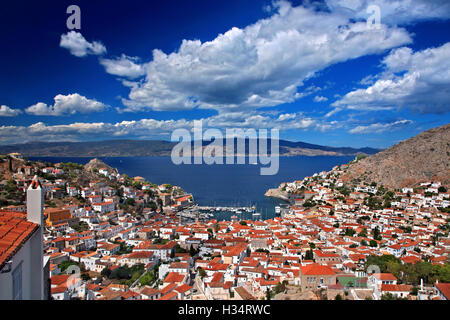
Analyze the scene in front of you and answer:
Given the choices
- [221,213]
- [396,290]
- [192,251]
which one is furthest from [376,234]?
[221,213]

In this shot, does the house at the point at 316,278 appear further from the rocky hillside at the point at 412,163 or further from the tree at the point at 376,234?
the rocky hillside at the point at 412,163

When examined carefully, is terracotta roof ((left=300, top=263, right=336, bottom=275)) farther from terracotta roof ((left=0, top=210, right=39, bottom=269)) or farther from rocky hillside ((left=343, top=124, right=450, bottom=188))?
rocky hillside ((left=343, top=124, right=450, bottom=188))

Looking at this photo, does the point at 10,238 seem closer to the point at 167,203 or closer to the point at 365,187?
the point at 167,203

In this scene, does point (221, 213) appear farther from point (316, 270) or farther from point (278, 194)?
point (316, 270)

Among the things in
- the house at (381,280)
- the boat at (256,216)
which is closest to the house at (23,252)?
the house at (381,280)
